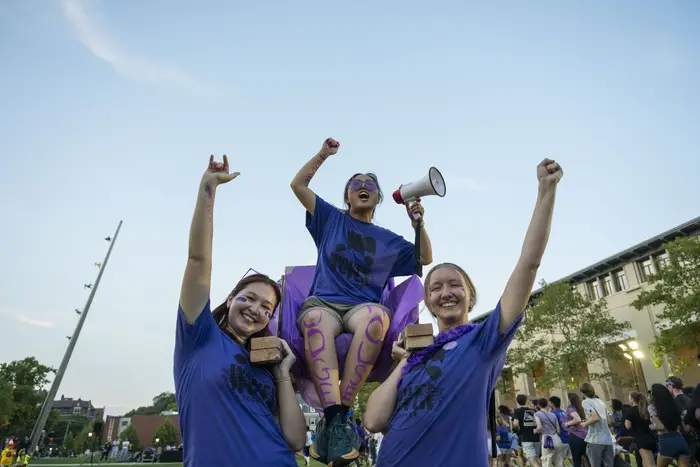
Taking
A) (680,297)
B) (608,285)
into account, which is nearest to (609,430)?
(680,297)

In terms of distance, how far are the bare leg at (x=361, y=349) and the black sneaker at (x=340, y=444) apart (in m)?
0.29

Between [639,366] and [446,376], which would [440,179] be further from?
[639,366]

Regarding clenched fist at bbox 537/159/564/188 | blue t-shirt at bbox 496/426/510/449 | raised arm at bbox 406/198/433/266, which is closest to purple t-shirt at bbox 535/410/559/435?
blue t-shirt at bbox 496/426/510/449

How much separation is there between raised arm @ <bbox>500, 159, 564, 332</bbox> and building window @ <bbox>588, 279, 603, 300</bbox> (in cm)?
4005

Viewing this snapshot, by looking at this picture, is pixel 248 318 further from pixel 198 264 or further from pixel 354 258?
pixel 354 258

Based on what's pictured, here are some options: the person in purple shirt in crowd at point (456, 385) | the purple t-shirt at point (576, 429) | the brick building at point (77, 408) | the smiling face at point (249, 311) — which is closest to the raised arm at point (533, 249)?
the person in purple shirt in crowd at point (456, 385)

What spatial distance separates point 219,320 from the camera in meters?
3.12

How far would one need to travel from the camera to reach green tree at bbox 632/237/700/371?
22.3 metres

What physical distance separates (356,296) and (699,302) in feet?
81.8

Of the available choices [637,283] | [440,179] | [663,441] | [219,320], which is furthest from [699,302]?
[219,320]

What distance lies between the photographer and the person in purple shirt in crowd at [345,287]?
2.72 m

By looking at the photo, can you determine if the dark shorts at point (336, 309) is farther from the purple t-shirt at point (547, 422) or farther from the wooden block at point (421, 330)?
the purple t-shirt at point (547, 422)

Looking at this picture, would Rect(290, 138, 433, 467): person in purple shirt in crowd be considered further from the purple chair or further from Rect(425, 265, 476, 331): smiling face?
Rect(425, 265, 476, 331): smiling face

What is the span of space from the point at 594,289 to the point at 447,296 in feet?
134
